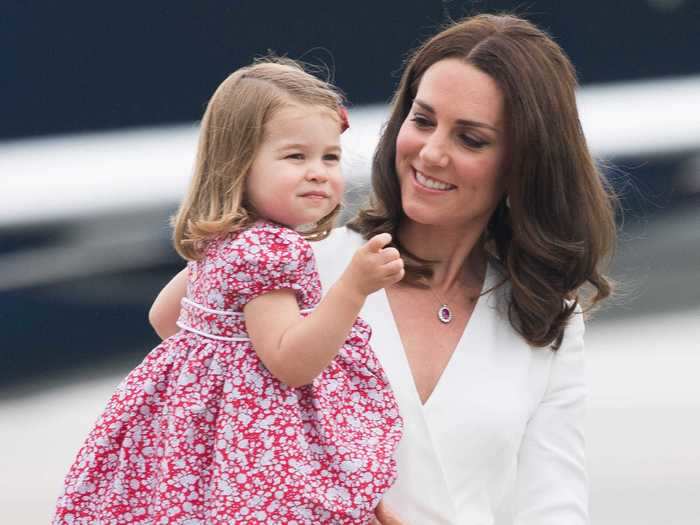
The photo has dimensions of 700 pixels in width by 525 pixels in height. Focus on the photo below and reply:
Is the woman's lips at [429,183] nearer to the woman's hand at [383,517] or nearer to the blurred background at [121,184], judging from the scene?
the woman's hand at [383,517]

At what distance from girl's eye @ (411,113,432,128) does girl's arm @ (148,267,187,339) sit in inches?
16.2

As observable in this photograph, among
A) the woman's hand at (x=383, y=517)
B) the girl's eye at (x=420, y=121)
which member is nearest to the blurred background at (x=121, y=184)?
the girl's eye at (x=420, y=121)

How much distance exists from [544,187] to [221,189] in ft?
1.98

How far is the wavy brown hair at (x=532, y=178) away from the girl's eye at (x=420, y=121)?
0.29 feet

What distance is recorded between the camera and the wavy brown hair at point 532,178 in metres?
2.28

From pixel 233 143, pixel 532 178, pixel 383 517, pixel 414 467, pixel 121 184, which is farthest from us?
pixel 121 184

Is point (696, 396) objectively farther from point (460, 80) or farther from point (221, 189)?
point (221, 189)

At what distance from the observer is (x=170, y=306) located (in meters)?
2.13

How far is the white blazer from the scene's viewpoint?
2.18 meters

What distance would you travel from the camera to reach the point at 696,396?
16.1 feet

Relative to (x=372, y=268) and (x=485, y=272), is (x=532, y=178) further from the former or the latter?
(x=372, y=268)

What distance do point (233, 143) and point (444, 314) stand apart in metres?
0.55

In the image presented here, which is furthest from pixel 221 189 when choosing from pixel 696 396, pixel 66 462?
pixel 696 396

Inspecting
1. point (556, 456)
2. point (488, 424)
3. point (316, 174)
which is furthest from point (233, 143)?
point (556, 456)
